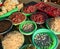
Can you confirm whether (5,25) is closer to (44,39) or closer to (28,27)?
(28,27)

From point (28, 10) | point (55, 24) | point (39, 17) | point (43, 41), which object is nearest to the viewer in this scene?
point (43, 41)

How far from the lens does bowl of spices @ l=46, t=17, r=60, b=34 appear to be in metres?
1.79

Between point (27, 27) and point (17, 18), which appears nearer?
point (27, 27)

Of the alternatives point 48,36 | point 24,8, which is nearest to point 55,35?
point 48,36

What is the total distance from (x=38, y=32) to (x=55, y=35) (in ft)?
0.69

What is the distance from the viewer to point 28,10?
215 centimetres

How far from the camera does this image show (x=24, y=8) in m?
2.23

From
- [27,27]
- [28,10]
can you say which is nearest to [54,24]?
[27,27]

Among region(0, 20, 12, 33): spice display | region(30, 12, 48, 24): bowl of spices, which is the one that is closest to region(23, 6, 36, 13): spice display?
region(30, 12, 48, 24): bowl of spices

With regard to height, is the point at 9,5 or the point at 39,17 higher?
the point at 9,5

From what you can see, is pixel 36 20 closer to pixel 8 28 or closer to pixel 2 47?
pixel 8 28

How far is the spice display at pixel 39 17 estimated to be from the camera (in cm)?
194

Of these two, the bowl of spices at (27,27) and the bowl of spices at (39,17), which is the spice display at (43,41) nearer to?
the bowl of spices at (27,27)

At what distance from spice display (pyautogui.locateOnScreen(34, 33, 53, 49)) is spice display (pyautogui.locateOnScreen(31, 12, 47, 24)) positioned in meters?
0.24
